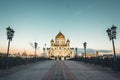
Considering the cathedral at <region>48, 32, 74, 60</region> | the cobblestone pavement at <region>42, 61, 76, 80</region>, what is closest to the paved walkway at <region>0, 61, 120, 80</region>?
the cobblestone pavement at <region>42, 61, 76, 80</region>

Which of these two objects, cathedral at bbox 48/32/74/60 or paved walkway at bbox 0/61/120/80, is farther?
cathedral at bbox 48/32/74/60

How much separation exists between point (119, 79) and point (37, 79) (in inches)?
258

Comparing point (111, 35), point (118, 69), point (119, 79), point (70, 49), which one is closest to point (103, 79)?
point (119, 79)

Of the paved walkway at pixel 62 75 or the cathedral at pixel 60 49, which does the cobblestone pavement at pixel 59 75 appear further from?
the cathedral at pixel 60 49

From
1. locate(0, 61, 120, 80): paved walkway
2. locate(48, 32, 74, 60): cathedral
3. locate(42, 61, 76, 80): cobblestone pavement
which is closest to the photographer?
locate(42, 61, 76, 80): cobblestone pavement

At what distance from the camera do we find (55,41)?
16088cm

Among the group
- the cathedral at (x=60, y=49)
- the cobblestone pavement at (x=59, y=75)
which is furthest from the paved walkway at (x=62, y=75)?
the cathedral at (x=60, y=49)

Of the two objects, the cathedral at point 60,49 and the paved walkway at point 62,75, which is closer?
the paved walkway at point 62,75

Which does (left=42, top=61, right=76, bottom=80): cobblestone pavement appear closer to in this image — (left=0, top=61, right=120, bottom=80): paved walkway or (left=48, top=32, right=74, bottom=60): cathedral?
(left=0, top=61, right=120, bottom=80): paved walkway

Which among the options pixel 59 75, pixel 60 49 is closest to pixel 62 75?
pixel 59 75

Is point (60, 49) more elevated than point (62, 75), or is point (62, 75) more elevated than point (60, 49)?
point (60, 49)

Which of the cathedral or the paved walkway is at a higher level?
the cathedral

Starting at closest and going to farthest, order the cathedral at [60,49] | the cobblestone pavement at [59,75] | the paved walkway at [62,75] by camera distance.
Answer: the cobblestone pavement at [59,75] < the paved walkway at [62,75] < the cathedral at [60,49]

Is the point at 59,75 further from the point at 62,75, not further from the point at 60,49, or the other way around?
the point at 60,49
